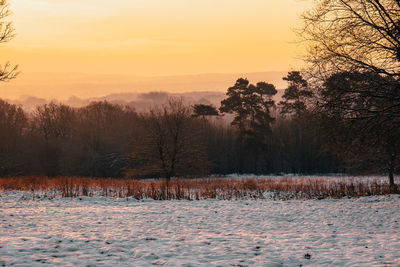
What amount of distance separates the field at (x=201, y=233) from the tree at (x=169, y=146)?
1416 cm

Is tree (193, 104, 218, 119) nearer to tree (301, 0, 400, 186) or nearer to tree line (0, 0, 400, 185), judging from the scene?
tree line (0, 0, 400, 185)

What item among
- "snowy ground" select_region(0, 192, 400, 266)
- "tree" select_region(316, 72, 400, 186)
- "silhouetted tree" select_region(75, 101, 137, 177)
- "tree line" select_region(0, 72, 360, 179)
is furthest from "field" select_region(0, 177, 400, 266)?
"silhouetted tree" select_region(75, 101, 137, 177)

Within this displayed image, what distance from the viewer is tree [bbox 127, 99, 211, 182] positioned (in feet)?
110

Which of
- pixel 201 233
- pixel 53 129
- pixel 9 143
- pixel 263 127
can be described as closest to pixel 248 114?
pixel 263 127

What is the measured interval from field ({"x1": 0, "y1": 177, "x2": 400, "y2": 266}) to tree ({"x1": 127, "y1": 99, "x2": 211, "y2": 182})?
14.2 m

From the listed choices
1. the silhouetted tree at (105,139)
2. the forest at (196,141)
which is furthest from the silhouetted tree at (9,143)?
the silhouetted tree at (105,139)

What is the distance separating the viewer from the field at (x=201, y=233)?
812 cm

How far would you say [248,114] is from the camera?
5722 centimetres

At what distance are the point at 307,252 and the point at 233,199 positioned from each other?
462 inches


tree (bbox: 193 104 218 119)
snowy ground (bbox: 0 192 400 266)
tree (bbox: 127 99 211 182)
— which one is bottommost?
snowy ground (bbox: 0 192 400 266)

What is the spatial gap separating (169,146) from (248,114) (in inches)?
1005

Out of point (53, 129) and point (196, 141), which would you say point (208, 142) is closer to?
point (196, 141)

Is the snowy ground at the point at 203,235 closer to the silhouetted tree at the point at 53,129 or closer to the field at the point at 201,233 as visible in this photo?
the field at the point at 201,233

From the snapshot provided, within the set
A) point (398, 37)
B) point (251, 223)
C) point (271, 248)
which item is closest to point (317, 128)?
point (398, 37)
